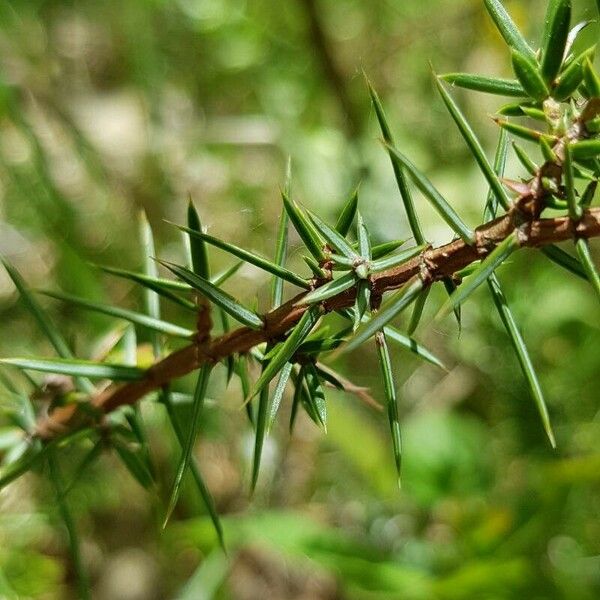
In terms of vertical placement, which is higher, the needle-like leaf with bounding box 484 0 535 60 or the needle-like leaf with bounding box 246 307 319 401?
the needle-like leaf with bounding box 484 0 535 60

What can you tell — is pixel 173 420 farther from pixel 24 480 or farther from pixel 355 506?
pixel 355 506

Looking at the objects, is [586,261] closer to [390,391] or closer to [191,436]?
[390,391]

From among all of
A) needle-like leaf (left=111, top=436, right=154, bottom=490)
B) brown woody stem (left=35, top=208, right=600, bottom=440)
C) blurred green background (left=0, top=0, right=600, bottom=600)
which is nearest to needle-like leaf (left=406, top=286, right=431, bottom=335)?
brown woody stem (left=35, top=208, right=600, bottom=440)

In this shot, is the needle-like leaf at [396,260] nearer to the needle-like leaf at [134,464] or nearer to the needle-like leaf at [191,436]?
the needle-like leaf at [191,436]

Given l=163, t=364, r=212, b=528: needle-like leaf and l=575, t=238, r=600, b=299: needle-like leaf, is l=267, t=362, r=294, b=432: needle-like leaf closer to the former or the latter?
l=163, t=364, r=212, b=528: needle-like leaf

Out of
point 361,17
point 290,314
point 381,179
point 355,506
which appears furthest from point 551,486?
point 361,17
